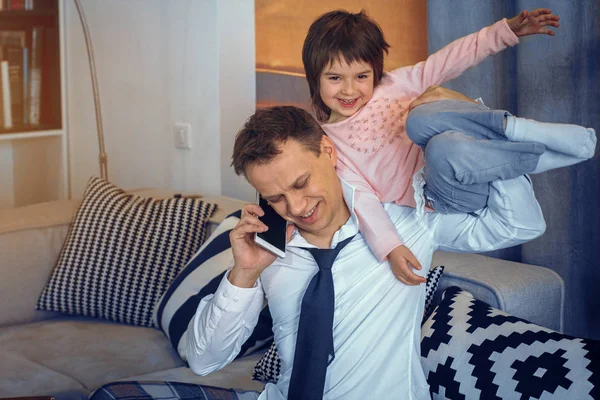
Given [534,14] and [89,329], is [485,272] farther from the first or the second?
[89,329]

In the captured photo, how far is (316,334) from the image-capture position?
1432 millimetres

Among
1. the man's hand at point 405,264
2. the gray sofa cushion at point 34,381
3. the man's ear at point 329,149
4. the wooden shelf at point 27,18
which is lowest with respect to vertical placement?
the gray sofa cushion at point 34,381

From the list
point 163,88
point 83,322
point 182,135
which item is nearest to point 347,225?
point 83,322

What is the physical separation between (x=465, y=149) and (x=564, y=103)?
2.36ft

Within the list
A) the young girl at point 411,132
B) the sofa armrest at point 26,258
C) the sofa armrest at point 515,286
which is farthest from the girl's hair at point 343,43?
the sofa armrest at point 26,258

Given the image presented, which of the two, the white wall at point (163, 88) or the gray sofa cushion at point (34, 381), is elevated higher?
the white wall at point (163, 88)

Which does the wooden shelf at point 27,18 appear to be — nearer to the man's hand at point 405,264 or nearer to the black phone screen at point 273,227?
the black phone screen at point 273,227

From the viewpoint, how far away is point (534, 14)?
145 cm

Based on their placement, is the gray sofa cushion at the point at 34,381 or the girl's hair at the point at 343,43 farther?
the gray sofa cushion at the point at 34,381

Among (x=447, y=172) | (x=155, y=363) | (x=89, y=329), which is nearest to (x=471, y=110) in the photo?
(x=447, y=172)

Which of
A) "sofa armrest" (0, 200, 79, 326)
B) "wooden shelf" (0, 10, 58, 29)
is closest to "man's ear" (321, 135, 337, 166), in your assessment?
"sofa armrest" (0, 200, 79, 326)

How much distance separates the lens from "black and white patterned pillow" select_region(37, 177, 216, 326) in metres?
2.36

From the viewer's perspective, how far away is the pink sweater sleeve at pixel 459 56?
150 centimetres

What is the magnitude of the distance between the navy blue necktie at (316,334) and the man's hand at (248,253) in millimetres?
103
